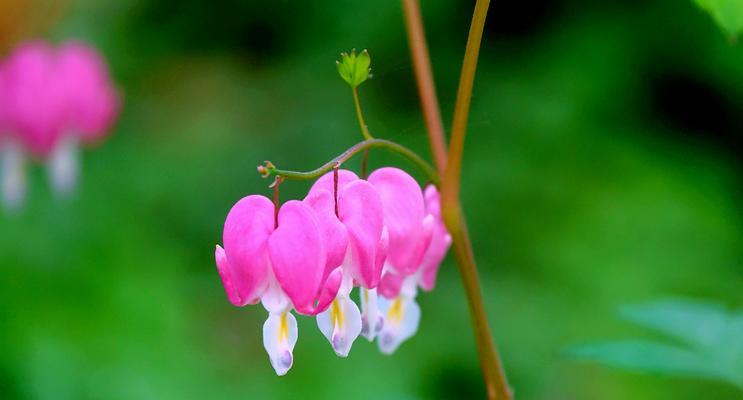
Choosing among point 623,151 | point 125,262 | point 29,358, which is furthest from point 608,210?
point 29,358

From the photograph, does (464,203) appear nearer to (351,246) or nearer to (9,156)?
(9,156)

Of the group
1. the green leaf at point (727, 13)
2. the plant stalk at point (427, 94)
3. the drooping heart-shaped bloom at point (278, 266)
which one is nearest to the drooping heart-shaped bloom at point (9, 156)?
the plant stalk at point (427, 94)

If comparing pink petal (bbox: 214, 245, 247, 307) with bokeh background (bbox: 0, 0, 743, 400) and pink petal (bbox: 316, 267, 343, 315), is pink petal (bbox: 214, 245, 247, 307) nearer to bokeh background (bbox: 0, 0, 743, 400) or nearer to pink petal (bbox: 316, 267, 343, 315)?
pink petal (bbox: 316, 267, 343, 315)

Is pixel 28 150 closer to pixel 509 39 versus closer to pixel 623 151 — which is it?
pixel 509 39

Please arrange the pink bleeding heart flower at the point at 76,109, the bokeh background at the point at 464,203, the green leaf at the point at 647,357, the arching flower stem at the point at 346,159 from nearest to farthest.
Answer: the arching flower stem at the point at 346,159, the green leaf at the point at 647,357, the bokeh background at the point at 464,203, the pink bleeding heart flower at the point at 76,109

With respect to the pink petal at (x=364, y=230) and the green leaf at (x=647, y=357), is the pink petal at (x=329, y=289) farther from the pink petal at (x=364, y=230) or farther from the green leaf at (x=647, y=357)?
the green leaf at (x=647, y=357)

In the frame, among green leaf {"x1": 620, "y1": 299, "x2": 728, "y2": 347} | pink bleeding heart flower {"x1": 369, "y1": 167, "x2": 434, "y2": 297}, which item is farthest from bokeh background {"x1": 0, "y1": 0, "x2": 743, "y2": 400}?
pink bleeding heart flower {"x1": 369, "y1": 167, "x2": 434, "y2": 297}

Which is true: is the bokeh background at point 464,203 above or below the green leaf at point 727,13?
above
